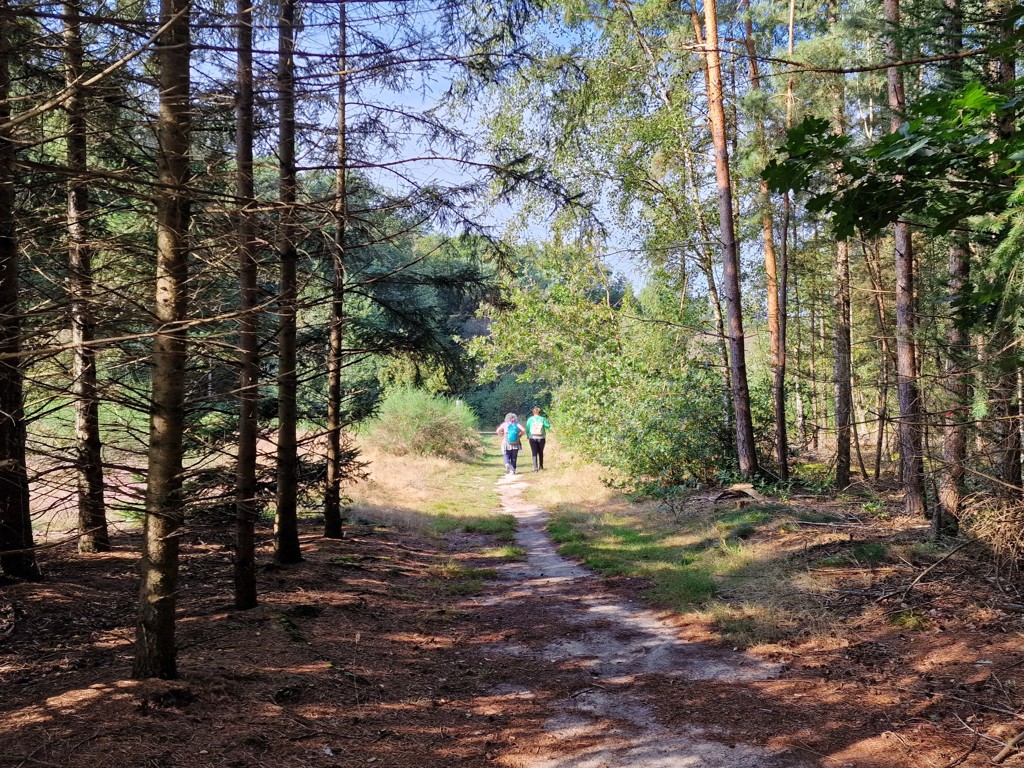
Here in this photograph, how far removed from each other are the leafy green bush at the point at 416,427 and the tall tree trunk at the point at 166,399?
17.9 metres

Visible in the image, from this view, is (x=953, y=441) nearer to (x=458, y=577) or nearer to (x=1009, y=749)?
(x=1009, y=749)

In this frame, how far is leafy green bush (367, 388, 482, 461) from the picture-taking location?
73.7 ft

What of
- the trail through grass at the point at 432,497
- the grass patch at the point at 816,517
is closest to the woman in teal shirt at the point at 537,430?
the trail through grass at the point at 432,497

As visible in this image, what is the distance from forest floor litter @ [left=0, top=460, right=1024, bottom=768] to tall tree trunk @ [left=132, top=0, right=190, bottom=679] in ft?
1.11

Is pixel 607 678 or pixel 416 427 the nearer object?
pixel 607 678

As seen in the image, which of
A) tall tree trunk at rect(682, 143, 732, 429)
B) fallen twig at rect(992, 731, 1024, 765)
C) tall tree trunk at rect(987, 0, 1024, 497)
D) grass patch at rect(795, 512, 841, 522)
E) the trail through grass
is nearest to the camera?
fallen twig at rect(992, 731, 1024, 765)

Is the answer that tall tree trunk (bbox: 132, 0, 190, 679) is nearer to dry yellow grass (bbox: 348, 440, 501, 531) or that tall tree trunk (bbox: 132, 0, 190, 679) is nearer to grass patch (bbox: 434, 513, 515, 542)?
dry yellow grass (bbox: 348, 440, 501, 531)

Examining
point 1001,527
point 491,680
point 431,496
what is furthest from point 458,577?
point 431,496

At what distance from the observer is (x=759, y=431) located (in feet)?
47.7

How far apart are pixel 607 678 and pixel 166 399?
3.72 metres

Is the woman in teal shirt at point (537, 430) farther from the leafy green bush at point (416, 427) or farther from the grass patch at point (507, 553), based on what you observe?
the grass patch at point (507, 553)

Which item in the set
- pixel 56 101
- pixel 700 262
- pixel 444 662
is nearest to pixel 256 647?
pixel 444 662

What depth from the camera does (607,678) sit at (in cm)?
508

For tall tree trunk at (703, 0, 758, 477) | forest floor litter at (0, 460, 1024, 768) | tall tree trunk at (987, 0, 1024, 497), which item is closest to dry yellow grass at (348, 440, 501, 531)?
forest floor litter at (0, 460, 1024, 768)
